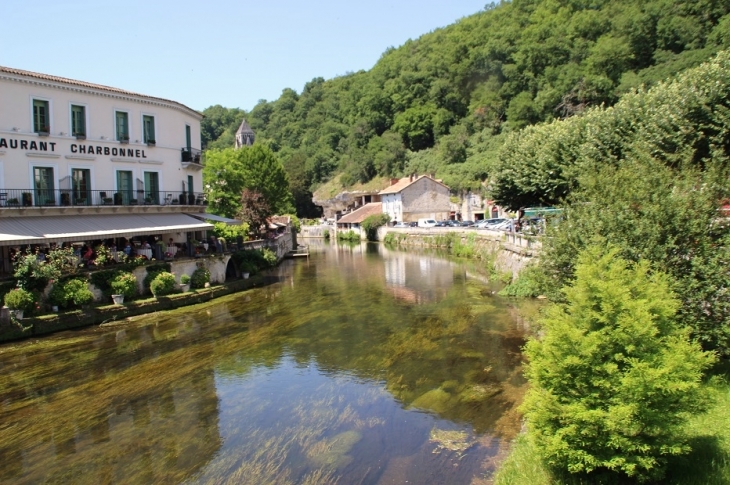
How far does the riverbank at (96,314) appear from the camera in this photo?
63.2ft

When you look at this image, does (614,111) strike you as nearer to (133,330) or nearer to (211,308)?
(211,308)

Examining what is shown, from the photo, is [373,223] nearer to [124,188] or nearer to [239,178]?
[239,178]

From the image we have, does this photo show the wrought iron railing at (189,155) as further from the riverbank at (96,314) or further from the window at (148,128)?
the riverbank at (96,314)

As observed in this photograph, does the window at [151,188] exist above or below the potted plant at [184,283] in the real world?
above

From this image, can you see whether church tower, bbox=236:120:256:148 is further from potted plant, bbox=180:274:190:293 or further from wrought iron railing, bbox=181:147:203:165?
potted plant, bbox=180:274:190:293

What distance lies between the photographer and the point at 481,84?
333 feet

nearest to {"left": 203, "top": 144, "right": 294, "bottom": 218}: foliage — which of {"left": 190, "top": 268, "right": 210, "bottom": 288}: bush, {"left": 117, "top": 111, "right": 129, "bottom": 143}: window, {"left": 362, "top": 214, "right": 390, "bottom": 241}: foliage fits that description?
{"left": 362, "top": 214, "right": 390, "bottom": 241}: foliage

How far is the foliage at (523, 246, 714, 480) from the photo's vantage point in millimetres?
7125

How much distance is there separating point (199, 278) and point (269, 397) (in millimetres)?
15286

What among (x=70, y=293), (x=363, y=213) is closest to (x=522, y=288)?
(x=70, y=293)

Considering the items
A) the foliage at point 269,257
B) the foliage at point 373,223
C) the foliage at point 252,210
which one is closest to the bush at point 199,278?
the foliage at point 269,257

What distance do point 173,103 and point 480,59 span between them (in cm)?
8361

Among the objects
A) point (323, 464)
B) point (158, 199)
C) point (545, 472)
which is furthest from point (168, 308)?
point (545, 472)

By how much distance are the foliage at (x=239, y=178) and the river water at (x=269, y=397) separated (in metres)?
22.5
